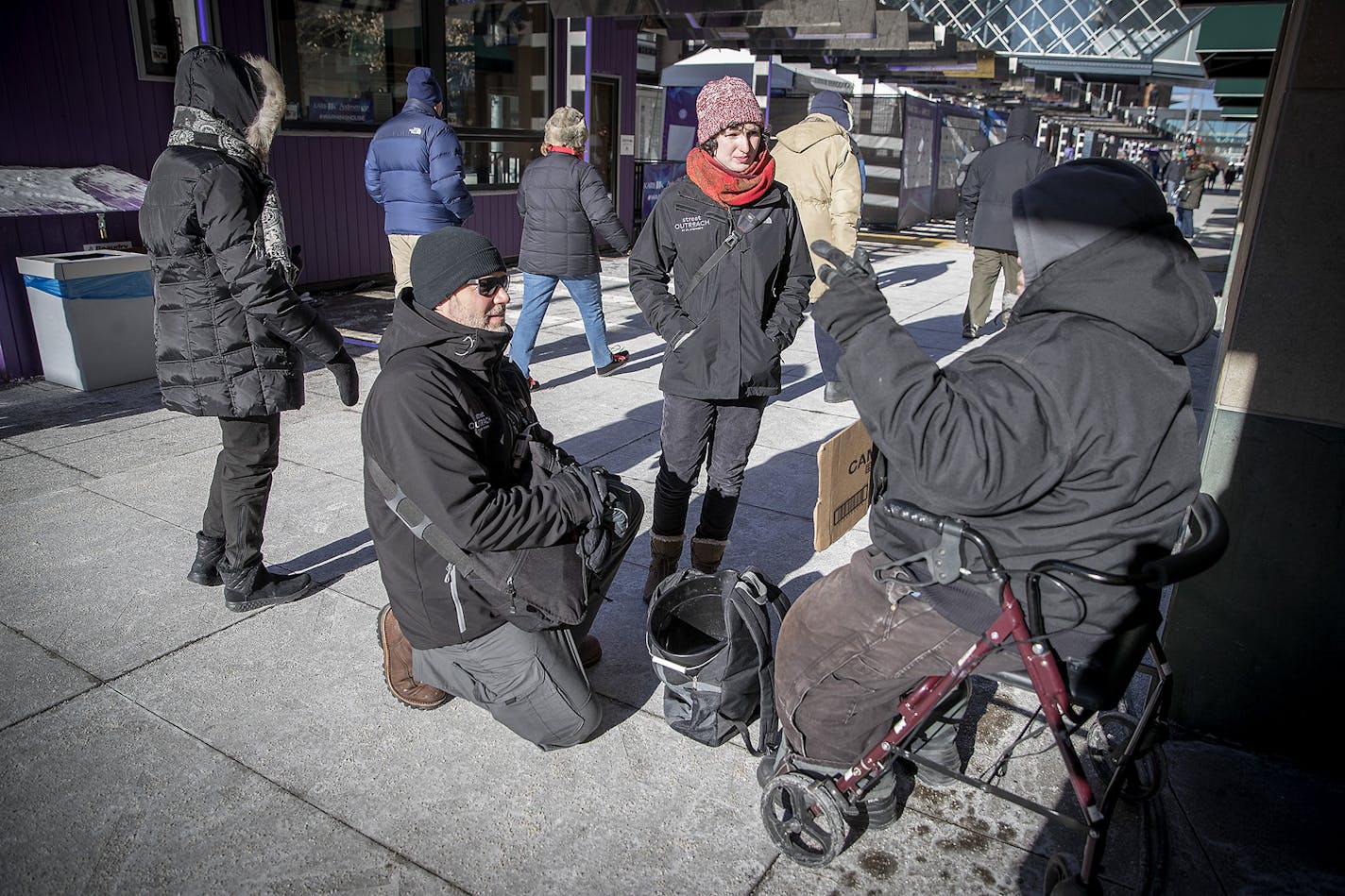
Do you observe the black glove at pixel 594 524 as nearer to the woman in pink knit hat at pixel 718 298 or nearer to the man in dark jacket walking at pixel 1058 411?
the woman in pink knit hat at pixel 718 298

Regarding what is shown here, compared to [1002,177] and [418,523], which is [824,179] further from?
[418,523]

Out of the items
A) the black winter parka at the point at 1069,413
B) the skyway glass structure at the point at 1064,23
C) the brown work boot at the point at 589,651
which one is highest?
the skyway glass structure at the point at 1064,23

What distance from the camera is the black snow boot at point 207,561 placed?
11.8ft

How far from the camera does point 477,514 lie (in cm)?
247

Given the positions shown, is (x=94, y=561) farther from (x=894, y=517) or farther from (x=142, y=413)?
(x=894, y=517)

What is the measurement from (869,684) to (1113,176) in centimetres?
123

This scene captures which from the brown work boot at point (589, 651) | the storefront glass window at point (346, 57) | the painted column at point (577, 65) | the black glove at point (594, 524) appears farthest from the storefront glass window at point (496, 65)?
the black glove at point (594, 524)

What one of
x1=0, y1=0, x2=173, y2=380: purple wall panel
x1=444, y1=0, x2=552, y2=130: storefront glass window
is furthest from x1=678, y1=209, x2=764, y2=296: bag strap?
x1=444, y1=0, x2=552, y2=130: storefront glass window

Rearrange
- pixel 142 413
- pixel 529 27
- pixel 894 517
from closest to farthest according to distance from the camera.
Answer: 1. pixel 894 517
2. pixel 142 413
3. pixel 529 27

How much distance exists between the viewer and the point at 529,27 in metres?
11.9

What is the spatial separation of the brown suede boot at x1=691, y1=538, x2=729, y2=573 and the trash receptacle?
451 cm

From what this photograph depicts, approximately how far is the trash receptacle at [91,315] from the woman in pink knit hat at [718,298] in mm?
4385

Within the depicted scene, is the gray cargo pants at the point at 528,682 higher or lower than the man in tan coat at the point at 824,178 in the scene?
lower

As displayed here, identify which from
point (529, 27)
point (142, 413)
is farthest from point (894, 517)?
point (529, 27)
